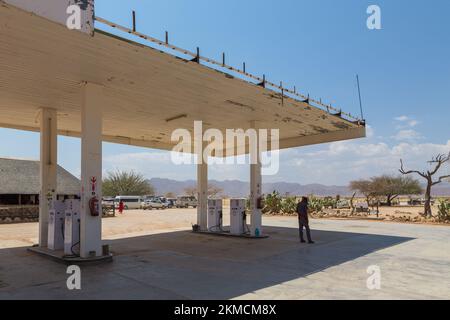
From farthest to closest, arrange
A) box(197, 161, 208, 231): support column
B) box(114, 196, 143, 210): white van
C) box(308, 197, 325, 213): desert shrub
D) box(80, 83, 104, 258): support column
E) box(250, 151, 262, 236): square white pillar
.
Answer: box(114, 196, 143, 210): white van
box(308, 197, 325, 213): desert shrub
box(197, 161, 208, 231): support column
box(250, 151, 262, 236): square white pillar
box(80, 83, 104, 258): support column

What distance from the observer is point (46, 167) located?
1240 centimetres

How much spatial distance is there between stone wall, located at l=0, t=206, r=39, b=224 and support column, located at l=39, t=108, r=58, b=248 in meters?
15.0

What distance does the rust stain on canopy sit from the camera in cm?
747

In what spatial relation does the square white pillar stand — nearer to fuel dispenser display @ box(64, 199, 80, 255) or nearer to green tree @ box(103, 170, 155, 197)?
fuel dispenser display @ box(64, 199, 80, 255)

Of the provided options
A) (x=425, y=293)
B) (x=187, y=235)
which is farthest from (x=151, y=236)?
(x=425, y=293)

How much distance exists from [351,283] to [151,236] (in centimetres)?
1076

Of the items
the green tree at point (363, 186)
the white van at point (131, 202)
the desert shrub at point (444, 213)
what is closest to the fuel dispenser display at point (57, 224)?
the desert shrub at point (444, 213)

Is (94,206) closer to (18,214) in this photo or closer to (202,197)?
(202,197)

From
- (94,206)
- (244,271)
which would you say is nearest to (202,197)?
(94,206)

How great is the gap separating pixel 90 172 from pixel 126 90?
255 cm

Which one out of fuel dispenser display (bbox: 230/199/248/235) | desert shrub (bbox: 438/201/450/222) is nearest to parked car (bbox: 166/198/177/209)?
desert shrub (bbox: 438/201/450/222)

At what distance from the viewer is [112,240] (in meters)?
15.5

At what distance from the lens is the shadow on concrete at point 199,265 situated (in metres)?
A: 7.14
